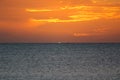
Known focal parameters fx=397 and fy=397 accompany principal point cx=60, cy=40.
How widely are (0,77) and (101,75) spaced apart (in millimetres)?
13764

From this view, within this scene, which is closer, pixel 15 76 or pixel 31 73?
pixel 15 76

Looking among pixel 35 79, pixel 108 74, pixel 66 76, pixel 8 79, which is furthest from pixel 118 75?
pixel 8 79

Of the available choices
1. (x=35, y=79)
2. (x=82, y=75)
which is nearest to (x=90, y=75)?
(x=82, y=75)

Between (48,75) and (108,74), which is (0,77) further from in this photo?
(108,74)

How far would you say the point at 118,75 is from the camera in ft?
177

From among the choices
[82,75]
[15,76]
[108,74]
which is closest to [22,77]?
[15,76]

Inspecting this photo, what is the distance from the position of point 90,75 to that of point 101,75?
1521 millimetres

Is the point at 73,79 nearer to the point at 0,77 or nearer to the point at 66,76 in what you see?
the point at 66,76

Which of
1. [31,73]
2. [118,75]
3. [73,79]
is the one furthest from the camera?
[31,73]

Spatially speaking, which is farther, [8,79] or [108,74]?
[108,74]

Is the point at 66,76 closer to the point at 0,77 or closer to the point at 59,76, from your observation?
the point at 59,76

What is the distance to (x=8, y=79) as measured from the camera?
50.8 meters

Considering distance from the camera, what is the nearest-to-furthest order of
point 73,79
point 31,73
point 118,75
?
point 73,79
point 118,75
point 31,73

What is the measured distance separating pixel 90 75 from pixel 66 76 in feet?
12.2
